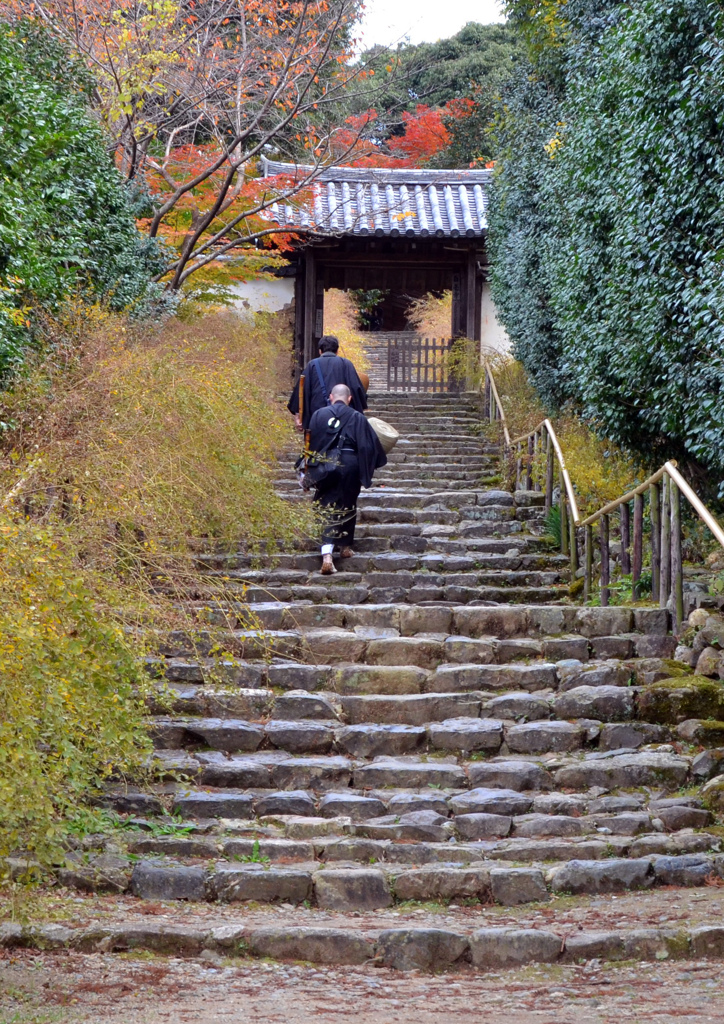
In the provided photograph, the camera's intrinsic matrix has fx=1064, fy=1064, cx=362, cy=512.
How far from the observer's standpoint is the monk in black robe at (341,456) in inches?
331

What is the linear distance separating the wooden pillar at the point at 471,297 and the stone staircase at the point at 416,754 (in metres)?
10.1

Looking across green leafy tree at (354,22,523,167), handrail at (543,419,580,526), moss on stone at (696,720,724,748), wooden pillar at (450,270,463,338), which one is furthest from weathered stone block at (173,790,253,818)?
green leafy tree at (354,22,523,167)

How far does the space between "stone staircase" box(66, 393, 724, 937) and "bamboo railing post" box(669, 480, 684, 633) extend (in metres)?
0.17

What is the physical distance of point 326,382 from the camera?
877 centimetres

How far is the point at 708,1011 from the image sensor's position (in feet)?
11.6

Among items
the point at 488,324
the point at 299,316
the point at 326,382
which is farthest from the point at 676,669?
the point at 299,316

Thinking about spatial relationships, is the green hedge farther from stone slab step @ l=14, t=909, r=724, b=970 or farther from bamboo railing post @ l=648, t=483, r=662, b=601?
stone slab step @ l=14, t=909, r=724, b=970

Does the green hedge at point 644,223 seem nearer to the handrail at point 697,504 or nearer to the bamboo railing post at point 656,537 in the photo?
the handrail at point 697,504

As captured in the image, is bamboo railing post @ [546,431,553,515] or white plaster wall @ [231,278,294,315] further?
white plaster wall @ [231,278,294,315]

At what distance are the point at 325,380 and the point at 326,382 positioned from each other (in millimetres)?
18

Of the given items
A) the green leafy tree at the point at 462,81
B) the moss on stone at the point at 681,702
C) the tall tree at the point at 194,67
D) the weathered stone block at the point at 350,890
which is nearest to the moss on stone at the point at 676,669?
the moss on stone at the point at 681,702

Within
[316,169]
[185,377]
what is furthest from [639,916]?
[316,169]

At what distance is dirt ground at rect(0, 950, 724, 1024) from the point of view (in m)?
3.52

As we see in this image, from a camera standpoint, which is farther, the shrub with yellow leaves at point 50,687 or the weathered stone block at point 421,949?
the weathered stone block at point 421,949
